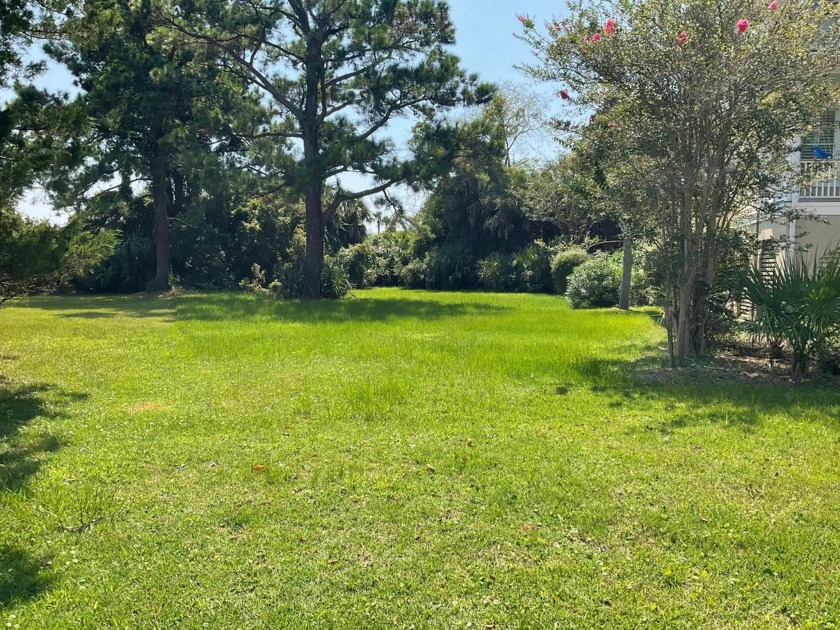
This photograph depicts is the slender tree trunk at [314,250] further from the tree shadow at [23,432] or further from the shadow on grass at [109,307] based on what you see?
the tree shadow at [23,432]

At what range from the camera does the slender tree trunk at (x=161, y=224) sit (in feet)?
83.3

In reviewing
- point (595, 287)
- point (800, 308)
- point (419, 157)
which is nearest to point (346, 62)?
point (419, 157)

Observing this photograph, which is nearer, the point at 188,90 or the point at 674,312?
the point at 674,312

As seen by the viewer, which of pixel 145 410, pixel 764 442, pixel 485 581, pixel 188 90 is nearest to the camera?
pixel 485 581

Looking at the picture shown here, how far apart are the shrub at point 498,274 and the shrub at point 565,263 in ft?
9.95

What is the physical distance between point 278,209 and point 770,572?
29.7m

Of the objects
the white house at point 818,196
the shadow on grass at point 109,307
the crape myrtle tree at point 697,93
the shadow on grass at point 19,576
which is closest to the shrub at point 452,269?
the shadow on grass at point 109,307

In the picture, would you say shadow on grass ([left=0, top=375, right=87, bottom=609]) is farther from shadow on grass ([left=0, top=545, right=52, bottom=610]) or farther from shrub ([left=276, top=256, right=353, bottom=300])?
shrub ([left=276, top=256, right=353, bottom=300])

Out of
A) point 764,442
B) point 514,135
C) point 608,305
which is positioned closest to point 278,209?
point 608,305

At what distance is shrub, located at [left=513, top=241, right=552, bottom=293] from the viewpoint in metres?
28.6

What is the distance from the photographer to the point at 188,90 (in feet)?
75.3

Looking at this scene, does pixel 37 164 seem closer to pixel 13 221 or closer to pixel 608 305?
pixel 13 221

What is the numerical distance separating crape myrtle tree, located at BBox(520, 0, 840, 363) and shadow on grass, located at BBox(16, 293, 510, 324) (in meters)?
7.29

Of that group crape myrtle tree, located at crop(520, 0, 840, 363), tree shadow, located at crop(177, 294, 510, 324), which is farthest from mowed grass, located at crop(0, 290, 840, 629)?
tree shadow, located at crop(177, 294, 510, 324)
